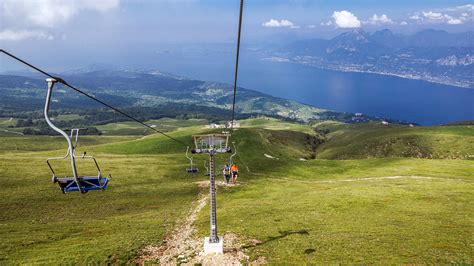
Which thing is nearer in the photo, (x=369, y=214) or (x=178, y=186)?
(x=369, y=214)

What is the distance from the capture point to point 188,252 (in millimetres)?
30797

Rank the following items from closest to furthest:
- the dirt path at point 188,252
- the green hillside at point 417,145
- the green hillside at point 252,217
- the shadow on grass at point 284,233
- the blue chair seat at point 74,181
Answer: the blue chair seat at point 74,181, the dirt path at point 188,252, the green hillside at point 252,217, the shadow on grass at point 284,233, the green hillside at point 417,145

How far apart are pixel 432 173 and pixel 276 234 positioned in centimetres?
6574

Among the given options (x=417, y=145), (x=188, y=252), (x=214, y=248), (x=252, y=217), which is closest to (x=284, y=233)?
(x=252, y=217)

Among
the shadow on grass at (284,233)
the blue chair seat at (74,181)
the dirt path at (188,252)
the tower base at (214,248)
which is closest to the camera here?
the blue chair seat at (74,181)

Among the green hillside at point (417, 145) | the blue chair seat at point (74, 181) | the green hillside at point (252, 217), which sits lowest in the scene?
the green hillside at point (417, 145)

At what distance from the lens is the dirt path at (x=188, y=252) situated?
1115 inches

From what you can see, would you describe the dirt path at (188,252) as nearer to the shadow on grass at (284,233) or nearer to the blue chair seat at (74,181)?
the shadow on grass at (284,233)

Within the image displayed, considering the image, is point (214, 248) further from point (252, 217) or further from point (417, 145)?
point (417, 145)

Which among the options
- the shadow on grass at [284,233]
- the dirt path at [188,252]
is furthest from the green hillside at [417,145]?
the dirt path at [188,252]

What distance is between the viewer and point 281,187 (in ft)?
218

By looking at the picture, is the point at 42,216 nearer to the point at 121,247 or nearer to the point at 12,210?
the point at 12,210

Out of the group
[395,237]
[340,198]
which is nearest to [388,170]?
[340,198]

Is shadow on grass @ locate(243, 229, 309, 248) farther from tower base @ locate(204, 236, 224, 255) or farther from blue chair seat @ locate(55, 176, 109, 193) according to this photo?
blue chair seat @ locate(55, 176, 109, 193)
